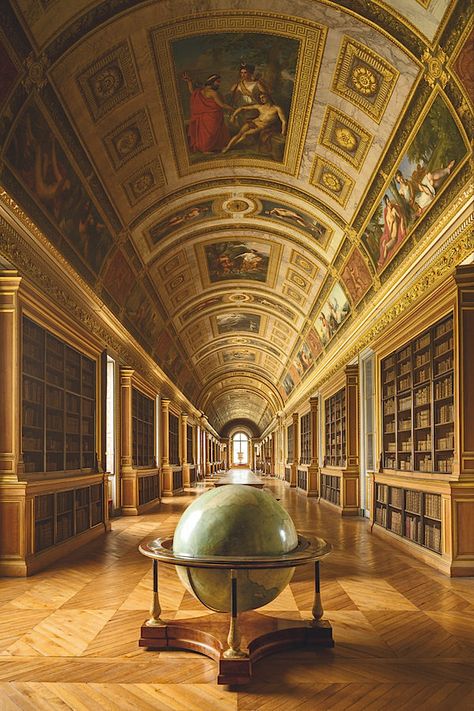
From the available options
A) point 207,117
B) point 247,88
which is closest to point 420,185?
point 247,88

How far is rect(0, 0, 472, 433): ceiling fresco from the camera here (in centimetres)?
811

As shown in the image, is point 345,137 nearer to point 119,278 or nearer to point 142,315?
point 119,278

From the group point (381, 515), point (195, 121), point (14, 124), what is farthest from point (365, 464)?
point (14, 124)

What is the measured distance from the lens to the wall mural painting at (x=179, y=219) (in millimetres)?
14781

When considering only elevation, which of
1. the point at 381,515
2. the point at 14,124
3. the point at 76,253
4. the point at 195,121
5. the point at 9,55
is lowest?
the point at 381,515

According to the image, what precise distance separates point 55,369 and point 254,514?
6.60m

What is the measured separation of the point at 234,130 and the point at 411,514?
7640 millimetres

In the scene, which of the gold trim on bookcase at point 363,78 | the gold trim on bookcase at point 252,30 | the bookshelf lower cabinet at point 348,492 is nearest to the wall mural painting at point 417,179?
the gold trim on bookcase at point 363,78

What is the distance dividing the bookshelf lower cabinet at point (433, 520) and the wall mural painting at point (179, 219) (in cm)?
766

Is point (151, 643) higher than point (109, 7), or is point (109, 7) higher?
point (109, 7)

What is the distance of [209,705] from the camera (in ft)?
13.3

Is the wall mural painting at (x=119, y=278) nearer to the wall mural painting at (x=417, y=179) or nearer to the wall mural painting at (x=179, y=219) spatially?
the wall mural painting at (x=179, y=219)

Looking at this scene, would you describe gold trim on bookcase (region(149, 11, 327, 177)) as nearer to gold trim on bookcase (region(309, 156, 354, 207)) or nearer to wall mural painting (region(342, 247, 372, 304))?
gold trim on bookcase (region(309, 156, 354, 207))

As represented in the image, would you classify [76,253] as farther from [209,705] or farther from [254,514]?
[209,705]
